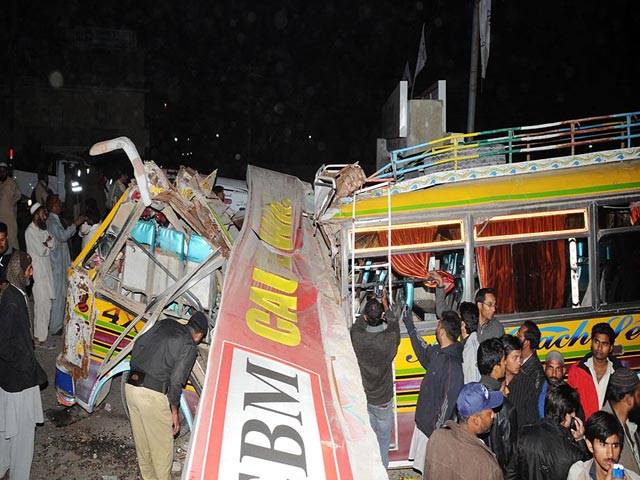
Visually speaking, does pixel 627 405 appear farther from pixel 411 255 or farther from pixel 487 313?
pixel 411 255

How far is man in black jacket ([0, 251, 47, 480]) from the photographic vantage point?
5172 millimetres

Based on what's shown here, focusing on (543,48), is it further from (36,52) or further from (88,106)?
(36,52)

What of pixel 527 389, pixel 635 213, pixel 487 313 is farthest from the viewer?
pixel 635 213

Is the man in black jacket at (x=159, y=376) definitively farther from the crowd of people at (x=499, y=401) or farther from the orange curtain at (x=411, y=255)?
A: the orange curtain at (x=411, y=255)

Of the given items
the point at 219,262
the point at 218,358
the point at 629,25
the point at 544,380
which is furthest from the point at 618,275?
the point at 629,25

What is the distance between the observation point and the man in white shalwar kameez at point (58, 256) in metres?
9.28

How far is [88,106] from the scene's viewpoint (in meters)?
36.6

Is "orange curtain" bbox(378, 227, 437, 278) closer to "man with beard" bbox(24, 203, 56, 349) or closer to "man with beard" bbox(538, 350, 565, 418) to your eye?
"man with beard" bbox(538, 350, 565, 418)

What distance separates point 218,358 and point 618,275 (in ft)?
15.3

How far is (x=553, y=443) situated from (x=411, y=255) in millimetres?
2590

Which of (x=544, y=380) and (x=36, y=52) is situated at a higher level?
(x=36, y=52)

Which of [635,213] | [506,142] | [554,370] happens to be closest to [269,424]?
[554,370]

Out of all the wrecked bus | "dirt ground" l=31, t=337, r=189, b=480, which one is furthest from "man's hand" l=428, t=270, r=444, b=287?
"dirt ground" l=31, t=337, r=189, b=480

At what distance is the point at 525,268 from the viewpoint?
6.16 meters
